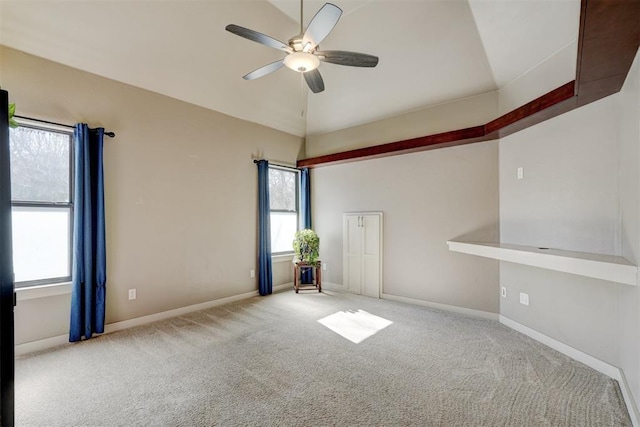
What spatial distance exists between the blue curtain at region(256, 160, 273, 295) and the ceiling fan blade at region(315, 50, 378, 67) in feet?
8.91

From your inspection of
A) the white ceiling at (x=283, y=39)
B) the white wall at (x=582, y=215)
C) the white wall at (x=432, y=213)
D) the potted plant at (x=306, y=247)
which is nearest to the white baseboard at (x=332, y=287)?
the white wall at (x=432, y=213)

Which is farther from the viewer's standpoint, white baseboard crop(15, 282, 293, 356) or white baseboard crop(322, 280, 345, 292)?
white baseboard crop(322, 280, 345, 292)

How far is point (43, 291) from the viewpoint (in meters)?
3.06

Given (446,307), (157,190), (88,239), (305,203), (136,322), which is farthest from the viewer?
(305,203)

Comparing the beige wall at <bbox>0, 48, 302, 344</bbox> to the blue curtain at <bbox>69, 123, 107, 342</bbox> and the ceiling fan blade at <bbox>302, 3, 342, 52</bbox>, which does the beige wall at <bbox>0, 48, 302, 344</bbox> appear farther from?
the ceiling fan blade at <bbox>302, 3, 342, 52</bbox>

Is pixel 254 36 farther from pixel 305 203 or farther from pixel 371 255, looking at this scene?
pixel 371 255

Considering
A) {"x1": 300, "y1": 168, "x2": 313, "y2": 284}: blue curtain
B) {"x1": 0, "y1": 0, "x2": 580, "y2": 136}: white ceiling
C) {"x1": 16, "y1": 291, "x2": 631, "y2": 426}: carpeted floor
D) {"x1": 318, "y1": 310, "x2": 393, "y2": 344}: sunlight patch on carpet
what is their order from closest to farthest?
{"x1": 16, "y1": 291, "x2": 631, "y2": 426}: carpeted floor < {"x1": 0, "y1": 0, "x2": 580, "y2": 136}: white ceiling < {"x1": 318, "y1": 310, "x2": 393, "y2": 344}: sunlight patch on carpet < {"x1": 300, "y1": 168, "x2": 313, "y2": 284}: blue curtain

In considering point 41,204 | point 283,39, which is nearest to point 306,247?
point 283,39

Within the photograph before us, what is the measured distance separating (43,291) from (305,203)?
4011mm

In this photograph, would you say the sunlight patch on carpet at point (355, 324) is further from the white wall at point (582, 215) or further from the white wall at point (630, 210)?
the white wall at point (630, 210)

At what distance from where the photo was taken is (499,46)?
11.1 ft

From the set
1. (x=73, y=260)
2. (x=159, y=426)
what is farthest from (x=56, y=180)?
(x=159, y=426)

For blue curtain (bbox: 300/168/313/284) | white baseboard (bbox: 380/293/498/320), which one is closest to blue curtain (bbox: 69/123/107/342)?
blue curtain (bbox: 300/168/313/284)

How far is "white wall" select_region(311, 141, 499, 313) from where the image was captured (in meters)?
4.05
